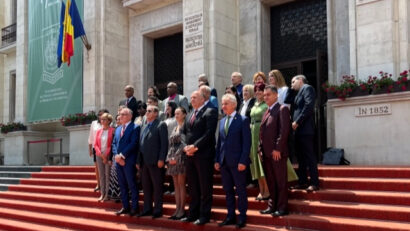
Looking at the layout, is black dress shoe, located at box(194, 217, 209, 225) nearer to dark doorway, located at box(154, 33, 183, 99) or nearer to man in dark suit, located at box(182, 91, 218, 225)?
man in dark suit, located at box(182, 91, 218, 225)

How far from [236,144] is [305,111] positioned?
121 cm

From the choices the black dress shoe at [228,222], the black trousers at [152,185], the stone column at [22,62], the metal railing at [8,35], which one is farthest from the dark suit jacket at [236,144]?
the metal railing at [8,35]

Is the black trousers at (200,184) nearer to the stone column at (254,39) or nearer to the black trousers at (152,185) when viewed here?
the black trousers at (152,185)

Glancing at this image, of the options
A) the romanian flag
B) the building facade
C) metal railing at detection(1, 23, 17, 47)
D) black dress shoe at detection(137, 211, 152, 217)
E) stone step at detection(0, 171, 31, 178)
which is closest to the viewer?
black dress shoe at detection(137, 211, 152, 217)

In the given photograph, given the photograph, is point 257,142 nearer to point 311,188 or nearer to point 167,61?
point 311,188

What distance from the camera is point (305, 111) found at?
21.1 feet

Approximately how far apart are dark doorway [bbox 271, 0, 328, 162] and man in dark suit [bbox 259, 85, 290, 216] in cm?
486

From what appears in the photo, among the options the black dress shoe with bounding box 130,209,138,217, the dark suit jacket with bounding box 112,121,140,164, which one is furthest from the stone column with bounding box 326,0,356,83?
the black dress shoe with bounding box 130,209,138,217

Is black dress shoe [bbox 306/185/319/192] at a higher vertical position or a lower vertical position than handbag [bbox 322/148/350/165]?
lower

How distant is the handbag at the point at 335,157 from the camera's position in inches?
339

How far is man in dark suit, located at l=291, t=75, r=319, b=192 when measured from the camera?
6.43 metres

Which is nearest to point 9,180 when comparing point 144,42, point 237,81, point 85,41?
point 85,41

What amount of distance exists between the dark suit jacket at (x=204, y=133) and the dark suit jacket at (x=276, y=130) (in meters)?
0.73

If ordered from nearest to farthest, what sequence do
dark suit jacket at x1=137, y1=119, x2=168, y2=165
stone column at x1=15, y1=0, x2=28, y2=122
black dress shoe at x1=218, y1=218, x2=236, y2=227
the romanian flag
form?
1. black dress shoe at x1=218, y1=218, x2=236, y2=227
2. dark suit jacket at x1=137, y1=119, x2=168, y2=165
3. the romanian flag
4. stone column at x1=15, y1=0, x2=28, y2=122
